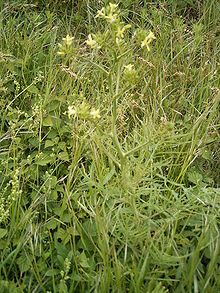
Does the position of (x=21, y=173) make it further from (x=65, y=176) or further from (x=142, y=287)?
(x=142, y=287)

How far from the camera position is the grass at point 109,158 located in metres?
1.88

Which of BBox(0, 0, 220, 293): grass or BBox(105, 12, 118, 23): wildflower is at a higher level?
BBox(105, 12, 118, 23): wildflower

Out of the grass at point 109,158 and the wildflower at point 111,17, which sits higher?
the wildflower at point 111,17

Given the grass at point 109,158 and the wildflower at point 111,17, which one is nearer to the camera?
the wildflower at point 111,17

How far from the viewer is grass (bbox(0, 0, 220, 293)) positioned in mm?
1879

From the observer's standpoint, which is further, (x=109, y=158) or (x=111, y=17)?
(x=109, y=158)

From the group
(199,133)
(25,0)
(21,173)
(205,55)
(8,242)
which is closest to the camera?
(8,242)

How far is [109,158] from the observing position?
2154 millimetres

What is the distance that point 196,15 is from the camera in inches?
142

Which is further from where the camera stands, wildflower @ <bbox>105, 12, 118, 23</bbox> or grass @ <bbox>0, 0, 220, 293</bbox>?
grass @ <bbox>0, 0, 220, 293</bbox>

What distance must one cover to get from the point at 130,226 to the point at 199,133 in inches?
31.5

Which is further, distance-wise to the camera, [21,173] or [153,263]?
[21,173]

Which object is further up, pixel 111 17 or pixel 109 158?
pixel 111 17

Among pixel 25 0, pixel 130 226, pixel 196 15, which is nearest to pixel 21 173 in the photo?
pixel 130 226
